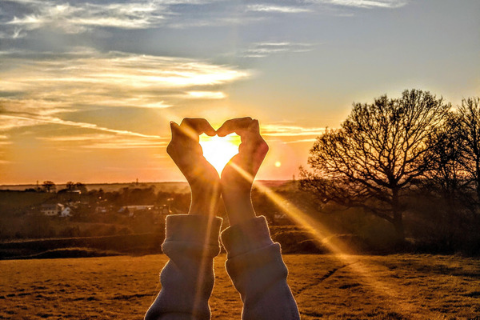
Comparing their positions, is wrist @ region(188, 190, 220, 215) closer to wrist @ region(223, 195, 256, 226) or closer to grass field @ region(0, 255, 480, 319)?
wrist @ region(223, 195, 256, 226)

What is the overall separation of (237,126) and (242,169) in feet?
0.86

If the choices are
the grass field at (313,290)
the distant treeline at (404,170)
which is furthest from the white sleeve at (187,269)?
the distant treeline at (404,170)

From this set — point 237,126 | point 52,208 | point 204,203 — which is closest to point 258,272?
point 204,203

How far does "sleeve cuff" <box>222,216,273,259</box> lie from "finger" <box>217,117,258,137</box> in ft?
1.64

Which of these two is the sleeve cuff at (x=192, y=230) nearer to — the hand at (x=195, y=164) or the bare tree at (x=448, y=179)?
the hand at (x=195, y=164)

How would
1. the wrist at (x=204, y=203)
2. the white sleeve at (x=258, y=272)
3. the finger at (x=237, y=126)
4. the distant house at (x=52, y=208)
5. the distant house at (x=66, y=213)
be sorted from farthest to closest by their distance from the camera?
1. the distant house at (x=52, y=208)
2. the distant house at (x=66, y=213)
3. the finger at (x=237, y=126)
4. the wrist at (x=204, y=203)
5. the white sleeve at (x=258, y=272)

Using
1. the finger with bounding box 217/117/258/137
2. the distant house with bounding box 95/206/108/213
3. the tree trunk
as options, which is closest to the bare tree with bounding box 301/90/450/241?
the tree trunk

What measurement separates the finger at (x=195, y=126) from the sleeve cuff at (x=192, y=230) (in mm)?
475

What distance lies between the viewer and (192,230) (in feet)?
6.76

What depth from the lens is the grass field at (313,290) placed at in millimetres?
10099

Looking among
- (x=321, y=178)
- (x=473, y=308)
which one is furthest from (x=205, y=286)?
(x=321, y=178)

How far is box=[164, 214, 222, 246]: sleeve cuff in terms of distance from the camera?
2.05 m

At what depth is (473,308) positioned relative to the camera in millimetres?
9430

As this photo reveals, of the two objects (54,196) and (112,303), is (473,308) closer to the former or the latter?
(112,303)
